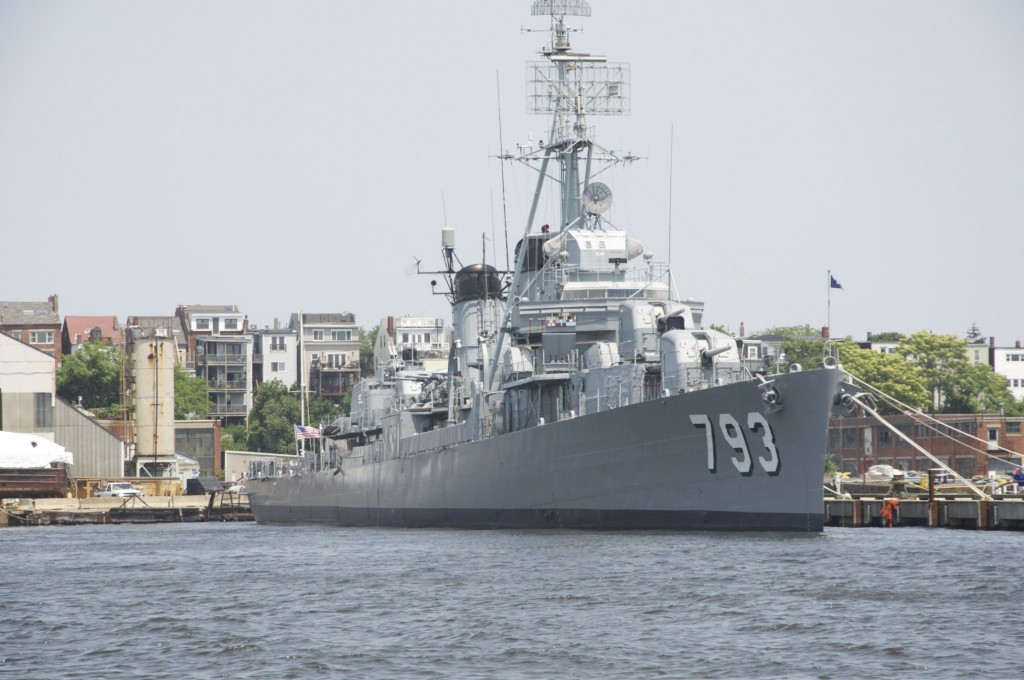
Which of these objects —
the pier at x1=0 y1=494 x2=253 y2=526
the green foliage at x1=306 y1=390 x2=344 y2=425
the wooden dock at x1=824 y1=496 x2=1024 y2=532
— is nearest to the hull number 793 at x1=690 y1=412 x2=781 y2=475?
the wooden dock at x1=824 y1=496 x2=1024 y2=532

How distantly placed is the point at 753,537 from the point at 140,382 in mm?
48820

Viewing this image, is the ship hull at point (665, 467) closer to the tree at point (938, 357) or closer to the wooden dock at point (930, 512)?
the wooden dock at point (930, 512)

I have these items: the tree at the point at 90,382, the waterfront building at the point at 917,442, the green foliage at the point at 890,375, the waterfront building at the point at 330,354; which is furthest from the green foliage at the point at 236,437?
the waterfront building at the point at 917,442

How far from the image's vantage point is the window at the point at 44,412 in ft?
230

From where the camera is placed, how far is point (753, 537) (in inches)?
1101

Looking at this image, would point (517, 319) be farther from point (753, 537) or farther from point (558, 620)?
point (558, 620)

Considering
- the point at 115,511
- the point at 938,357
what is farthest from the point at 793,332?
the point at 115,511

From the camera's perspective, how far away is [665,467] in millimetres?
30031

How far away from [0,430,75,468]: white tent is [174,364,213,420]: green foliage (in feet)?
89.3

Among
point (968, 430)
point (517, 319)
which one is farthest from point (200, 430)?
point (517, 319)

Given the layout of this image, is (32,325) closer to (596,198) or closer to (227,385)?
(227,385)

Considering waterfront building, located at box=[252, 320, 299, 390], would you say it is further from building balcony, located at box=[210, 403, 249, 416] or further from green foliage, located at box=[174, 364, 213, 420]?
green foliage, located at box=[174, 364, 213, 420]

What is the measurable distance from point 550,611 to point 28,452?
49.1m

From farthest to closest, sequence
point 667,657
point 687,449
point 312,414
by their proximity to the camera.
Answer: point 312,414 → point 687,449 → point 667,657
